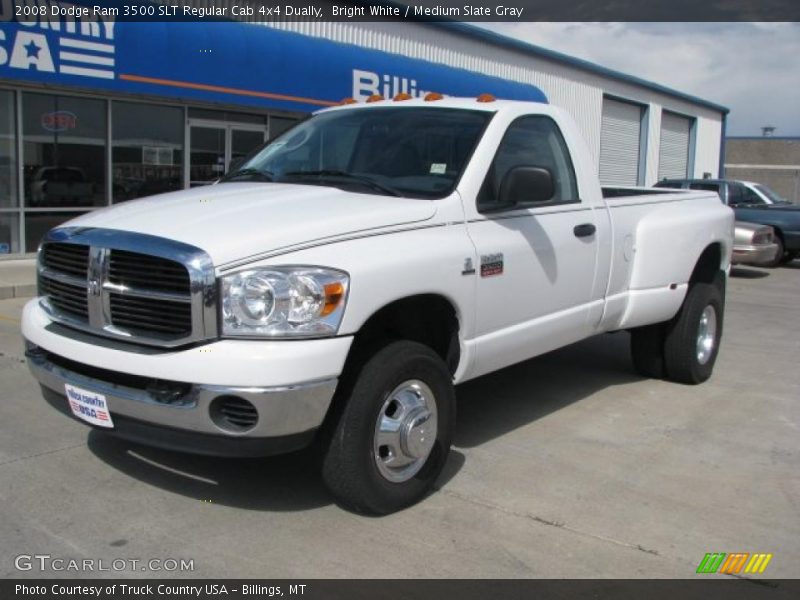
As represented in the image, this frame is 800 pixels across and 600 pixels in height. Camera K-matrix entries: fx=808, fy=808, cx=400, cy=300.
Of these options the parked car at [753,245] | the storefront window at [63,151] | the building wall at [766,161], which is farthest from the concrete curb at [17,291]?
the building wall at [766,161]

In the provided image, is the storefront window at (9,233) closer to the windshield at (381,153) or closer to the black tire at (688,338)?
the windshield at (381,153)

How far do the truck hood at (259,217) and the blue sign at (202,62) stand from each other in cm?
767

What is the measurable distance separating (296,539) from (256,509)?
0.39 metres

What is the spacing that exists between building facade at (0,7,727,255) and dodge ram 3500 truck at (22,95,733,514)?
707 centimetres

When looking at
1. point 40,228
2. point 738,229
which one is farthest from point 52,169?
point 738,229

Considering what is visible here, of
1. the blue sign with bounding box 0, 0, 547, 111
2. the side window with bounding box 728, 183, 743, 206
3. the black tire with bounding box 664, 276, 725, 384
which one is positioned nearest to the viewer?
the black tire with bounding box 664, 276, 725, 384

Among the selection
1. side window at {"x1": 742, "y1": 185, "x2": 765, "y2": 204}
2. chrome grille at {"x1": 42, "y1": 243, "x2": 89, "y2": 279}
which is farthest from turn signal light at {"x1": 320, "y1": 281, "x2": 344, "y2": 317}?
side window at {"x1": 742, "y1": 185, "x2": 765, "y2": 204}

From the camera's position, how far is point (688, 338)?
6.34 meters

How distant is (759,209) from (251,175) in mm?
15700

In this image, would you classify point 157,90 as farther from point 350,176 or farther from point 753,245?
point 753,245

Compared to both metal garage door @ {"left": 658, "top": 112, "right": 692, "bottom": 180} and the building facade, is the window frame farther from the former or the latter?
metal garage door @ {"left": 658, "top": 112, "right": 692, "bottom": 180}

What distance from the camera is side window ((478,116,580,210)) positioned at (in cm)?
446

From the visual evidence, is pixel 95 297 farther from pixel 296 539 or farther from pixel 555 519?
pixel 555 519

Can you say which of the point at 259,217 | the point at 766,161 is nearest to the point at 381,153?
the point at 259,217
